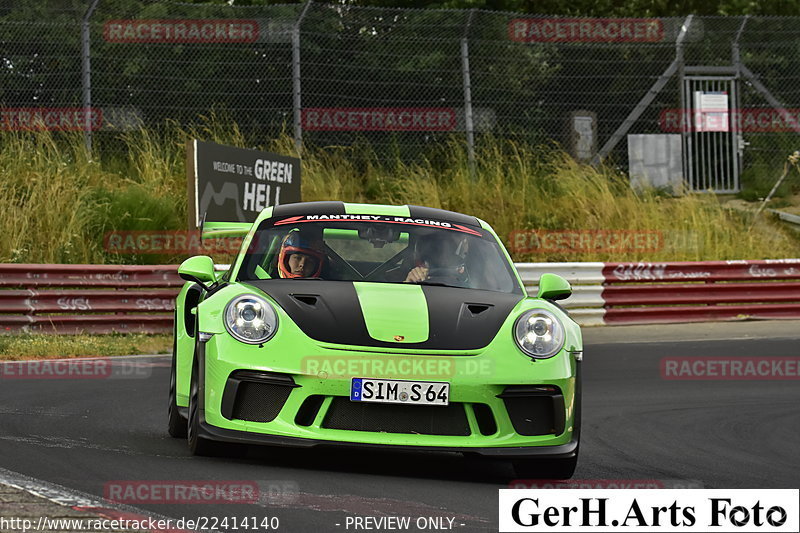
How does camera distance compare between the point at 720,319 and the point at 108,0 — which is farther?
the point at 108,0

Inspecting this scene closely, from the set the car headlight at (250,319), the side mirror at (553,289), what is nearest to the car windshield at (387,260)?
the side mirror at (553,289)

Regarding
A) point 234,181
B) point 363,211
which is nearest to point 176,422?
point 363,211

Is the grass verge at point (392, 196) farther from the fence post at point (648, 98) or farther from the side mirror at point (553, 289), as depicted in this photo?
the side mirror at point (553, 289)

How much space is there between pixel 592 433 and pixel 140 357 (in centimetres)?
543

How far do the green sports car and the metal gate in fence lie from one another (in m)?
15.8

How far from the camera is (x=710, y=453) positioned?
7.35 m

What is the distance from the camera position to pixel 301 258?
702 centimetres

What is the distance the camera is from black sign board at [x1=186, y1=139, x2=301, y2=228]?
1418 centimetres

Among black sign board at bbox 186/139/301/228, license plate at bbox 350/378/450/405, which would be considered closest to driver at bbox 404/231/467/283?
license plate at bbox 350/378/450/405

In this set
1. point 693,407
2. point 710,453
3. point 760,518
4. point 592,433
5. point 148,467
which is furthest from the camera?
point 693,407

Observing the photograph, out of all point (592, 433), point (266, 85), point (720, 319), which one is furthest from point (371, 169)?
point (592, 433)

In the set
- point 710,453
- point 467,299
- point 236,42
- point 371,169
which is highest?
point 236,42

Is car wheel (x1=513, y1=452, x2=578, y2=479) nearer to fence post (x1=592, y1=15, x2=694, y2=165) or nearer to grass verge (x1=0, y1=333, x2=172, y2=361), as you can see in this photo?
grass verge (x1=0, y1=333, x2=172, y2=361)

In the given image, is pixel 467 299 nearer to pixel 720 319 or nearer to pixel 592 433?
pixel 592 433
